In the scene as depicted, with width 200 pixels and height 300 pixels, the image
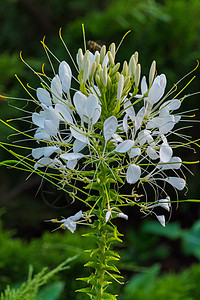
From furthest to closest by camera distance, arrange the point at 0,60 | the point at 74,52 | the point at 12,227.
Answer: the point at 12,227
the point at 74,52
the point at 0,60

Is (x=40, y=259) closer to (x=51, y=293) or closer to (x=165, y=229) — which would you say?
(x=51, y=293)

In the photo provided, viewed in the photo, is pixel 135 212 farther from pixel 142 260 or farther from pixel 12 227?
pixel 12 227

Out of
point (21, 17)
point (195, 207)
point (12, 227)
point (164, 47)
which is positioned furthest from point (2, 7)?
point (195, 207)

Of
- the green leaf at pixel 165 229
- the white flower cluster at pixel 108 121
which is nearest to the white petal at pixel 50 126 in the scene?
the white flower cluster at pixel 108 121

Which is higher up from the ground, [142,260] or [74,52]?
[74,52]

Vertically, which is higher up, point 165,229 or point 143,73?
point 143,73

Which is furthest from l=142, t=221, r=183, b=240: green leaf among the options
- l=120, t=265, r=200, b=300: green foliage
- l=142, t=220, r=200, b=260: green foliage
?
l=120, t=265, r=200, b=300: green foliage

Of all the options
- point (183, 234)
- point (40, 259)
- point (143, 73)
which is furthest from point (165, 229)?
point (40, 259)

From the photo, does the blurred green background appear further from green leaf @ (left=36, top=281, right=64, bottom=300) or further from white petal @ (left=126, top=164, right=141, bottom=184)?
white petal @ (left=126, top=164, right=141, bottom=184)
